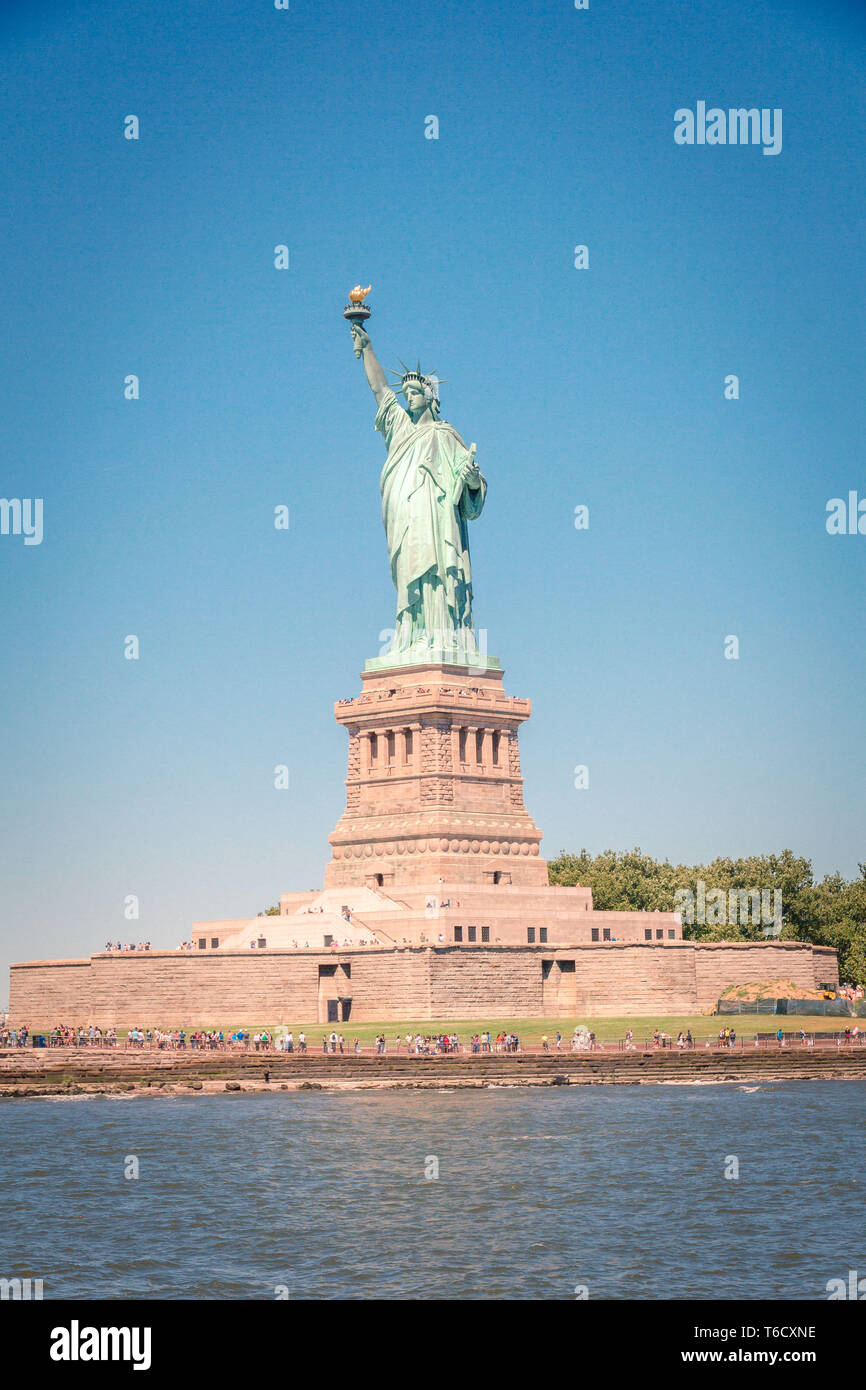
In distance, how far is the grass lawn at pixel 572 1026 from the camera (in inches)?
3017

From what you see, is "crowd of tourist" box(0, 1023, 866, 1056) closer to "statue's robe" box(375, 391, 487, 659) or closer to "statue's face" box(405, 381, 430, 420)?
"statue's robe" box(375, 391, 487, 659)

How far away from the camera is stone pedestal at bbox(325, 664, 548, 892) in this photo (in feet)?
296

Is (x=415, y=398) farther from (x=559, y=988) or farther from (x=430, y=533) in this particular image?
(x=559, y=988)

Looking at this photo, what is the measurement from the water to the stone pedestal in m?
23.6

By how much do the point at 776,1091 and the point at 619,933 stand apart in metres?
22.6

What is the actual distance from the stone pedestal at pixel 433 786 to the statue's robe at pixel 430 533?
100 inches

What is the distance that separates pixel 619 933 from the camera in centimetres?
8862

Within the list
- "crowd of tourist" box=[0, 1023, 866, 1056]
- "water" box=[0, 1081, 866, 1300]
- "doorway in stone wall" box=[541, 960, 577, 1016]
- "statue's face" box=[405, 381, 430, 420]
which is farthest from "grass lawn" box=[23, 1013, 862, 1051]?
"statue's face" box=[405, 381, 430, 420]

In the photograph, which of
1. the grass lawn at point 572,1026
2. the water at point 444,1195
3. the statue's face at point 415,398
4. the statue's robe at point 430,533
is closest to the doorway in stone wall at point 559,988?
the grass lawn at point 572,1026

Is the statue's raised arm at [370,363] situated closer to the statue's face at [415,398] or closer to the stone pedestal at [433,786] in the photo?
the statue's face at [415,398]
